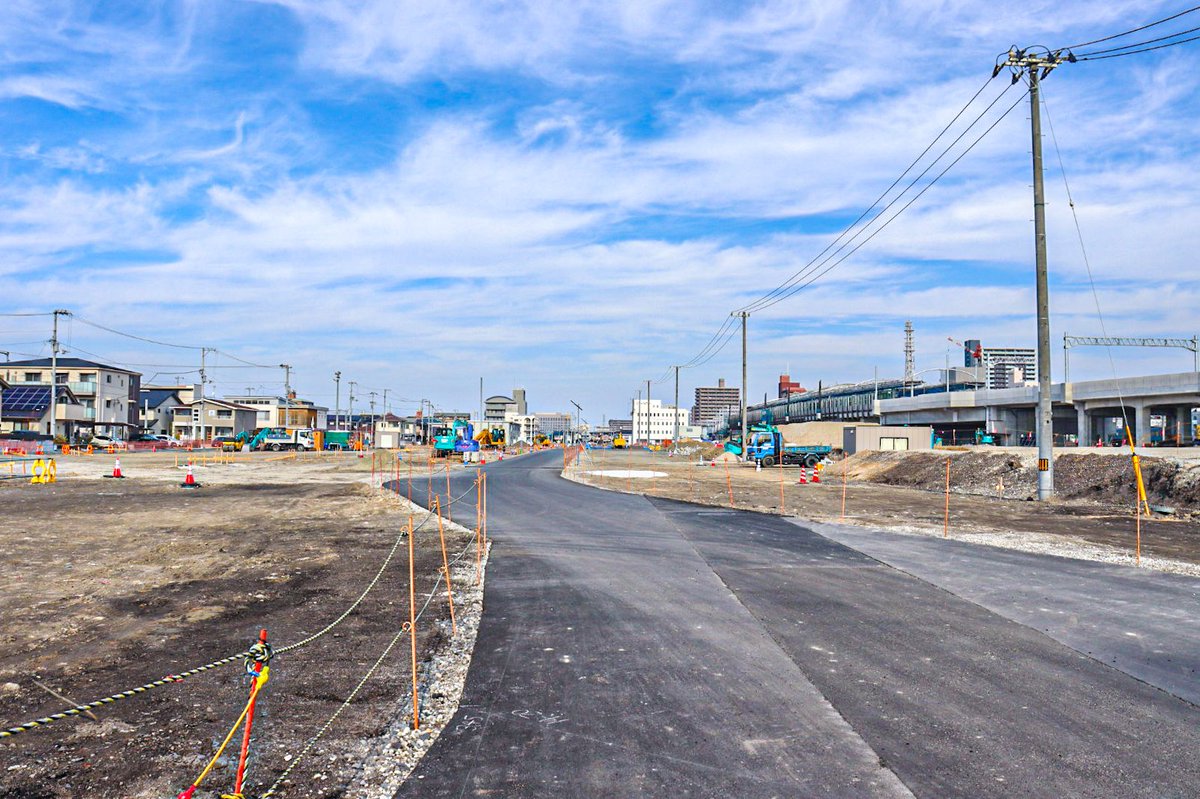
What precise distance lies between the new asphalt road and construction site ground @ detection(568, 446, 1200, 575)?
549cm

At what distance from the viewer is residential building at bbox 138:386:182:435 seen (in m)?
104

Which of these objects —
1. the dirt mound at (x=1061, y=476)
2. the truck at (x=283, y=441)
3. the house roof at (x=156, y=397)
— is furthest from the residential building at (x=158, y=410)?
the dirt mound at (x=1061, y=476)

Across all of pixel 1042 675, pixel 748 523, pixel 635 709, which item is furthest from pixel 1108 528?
pixel 635 709

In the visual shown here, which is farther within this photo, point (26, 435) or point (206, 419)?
point (206, 419)

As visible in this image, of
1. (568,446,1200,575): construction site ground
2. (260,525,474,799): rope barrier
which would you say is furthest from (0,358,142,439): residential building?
(260,525,474,799): rope barrier

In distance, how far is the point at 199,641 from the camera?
8.52 m

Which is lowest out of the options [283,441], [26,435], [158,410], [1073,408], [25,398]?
[283,441]

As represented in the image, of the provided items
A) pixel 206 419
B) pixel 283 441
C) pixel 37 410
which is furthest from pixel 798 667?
pixel 206 419

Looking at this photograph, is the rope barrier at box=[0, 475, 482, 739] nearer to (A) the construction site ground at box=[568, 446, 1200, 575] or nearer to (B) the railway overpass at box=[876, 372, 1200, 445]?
(A) the construction site ground at box=[568, 446, 1200, 575]

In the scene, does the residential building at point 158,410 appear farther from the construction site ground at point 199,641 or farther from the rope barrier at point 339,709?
the rope barrier at point 339,709

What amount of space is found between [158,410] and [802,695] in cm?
11534

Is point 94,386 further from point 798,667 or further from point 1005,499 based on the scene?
point 798,667

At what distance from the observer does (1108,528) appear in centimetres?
1944

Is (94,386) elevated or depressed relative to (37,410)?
elevated
